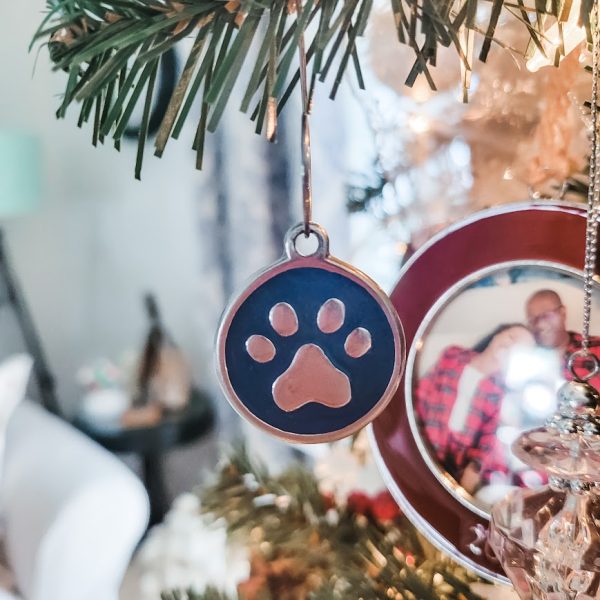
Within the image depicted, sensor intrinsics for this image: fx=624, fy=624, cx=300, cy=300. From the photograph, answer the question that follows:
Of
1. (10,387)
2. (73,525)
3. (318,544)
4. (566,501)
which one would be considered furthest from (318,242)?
(10,387)

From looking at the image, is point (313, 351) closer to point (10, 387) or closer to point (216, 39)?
point (216, 39)

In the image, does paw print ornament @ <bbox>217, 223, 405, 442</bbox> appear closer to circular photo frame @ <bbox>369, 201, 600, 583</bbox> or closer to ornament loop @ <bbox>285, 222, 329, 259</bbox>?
ornament loop @ <bbox>285, 222, 329, 259</bbox>

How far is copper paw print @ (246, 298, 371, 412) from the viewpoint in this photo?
335 millimetres

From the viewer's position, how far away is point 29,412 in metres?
1.08

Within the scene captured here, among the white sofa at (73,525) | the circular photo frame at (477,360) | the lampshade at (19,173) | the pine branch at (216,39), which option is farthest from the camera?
the lampshade at (19,173)

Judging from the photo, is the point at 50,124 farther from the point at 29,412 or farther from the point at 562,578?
the point at 562,578

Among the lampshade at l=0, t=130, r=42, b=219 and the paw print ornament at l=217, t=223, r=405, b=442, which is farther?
the lampshade at l=0, t=130, r=42, b=219

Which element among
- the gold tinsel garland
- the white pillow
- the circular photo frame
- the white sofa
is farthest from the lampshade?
the circular photo frame

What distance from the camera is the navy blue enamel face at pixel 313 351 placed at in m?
0.34

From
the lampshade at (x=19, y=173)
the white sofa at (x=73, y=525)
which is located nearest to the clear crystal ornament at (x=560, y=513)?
the white sofa at (x=73, y=525)

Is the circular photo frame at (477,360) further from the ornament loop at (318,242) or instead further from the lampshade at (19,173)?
the lampshade at (19,173)

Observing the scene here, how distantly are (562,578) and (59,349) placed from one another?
1291 mm

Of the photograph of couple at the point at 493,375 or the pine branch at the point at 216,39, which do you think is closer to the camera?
the pine branch at the point at 216,39

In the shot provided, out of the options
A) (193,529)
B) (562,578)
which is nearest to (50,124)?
(193,529)
